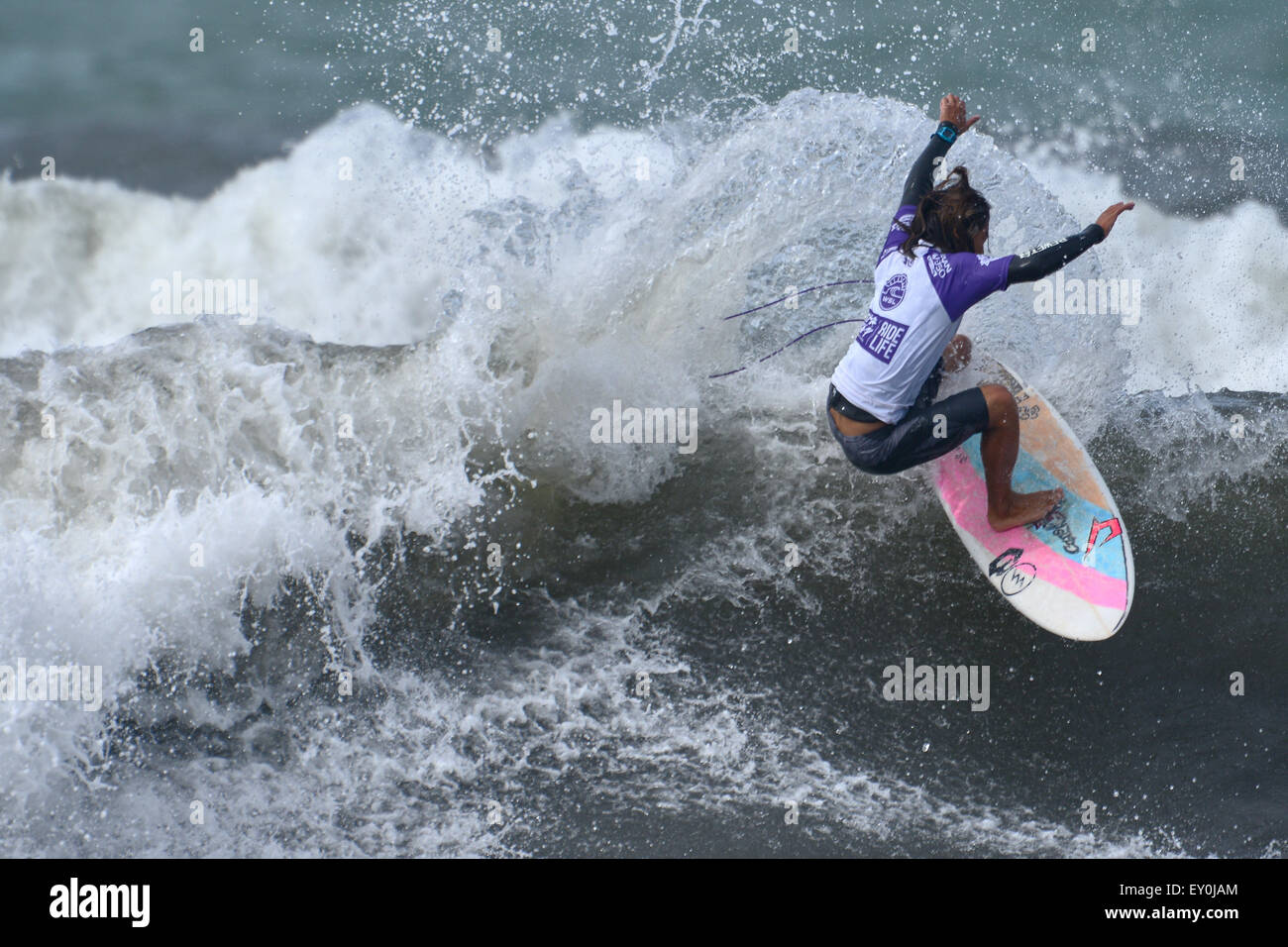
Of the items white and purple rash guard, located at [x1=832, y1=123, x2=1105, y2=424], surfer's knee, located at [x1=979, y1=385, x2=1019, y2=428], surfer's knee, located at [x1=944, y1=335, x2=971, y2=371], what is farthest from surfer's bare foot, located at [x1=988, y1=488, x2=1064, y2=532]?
white and purple rash guard, located at [x1=832, y1=123, x2=1105, y2=424]

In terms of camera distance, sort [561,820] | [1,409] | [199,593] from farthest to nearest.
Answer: [1,409] → [199,593] → [561,820]

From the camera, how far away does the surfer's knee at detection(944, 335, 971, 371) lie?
16.9 feet

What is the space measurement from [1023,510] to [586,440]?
91.1 inches

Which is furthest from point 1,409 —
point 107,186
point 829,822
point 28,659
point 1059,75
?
point 1059,75

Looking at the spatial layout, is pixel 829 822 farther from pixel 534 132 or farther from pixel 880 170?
pixel 534 132

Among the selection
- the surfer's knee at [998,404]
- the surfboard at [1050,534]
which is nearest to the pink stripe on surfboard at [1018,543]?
the surfboard at [1050,534]

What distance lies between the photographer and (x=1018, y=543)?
5141mm

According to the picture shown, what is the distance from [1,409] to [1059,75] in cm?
750

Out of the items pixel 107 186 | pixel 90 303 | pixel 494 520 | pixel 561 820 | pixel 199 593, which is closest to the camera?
pixel 561 820

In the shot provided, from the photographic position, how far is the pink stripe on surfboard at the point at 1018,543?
4902 millimetres

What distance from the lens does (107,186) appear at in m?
7.27

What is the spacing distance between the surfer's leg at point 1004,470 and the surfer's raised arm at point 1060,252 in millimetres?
804

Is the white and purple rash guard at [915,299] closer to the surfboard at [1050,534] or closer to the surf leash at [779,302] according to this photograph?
the surfboard at [1050,534]

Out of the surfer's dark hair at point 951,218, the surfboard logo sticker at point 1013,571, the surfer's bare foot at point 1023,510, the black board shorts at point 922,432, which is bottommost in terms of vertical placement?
the surfboard logo sticker at point 1013,571
